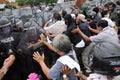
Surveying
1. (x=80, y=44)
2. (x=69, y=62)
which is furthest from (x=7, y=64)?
(x=80, y=44)

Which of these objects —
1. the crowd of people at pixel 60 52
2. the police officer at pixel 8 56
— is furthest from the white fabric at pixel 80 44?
the police officer at pixel 8 56

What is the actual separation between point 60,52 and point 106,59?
101cm

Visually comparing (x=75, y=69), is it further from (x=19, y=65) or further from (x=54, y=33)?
(x=54, y=33)

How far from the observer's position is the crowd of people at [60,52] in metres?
2.97

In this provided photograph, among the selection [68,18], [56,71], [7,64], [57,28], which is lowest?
[57,28]

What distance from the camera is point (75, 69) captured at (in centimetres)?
377

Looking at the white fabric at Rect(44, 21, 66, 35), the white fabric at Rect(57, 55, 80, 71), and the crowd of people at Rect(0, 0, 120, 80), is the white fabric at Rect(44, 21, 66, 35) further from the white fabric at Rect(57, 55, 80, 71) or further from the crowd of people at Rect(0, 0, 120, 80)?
the white fabric at Rect(57, 55, 80, 71)

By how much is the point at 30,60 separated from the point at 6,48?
58 cm

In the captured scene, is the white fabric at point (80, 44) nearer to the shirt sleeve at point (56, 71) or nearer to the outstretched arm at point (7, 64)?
the outstretched arm at point (7, 64)

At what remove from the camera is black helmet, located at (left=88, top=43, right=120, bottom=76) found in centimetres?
286

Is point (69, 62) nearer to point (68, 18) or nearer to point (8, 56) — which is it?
point (8, 56)

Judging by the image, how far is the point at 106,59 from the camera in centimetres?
289

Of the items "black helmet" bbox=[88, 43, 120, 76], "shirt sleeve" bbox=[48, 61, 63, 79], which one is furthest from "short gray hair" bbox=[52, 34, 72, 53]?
"black helmet" bbox=[88, 43, 120, 76]

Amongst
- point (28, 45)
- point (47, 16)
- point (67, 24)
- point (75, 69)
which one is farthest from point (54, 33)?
point (47, 16)
